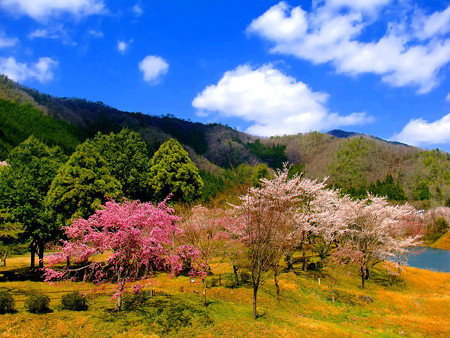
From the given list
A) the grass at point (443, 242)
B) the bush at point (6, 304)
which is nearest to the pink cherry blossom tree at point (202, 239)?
the bush at point (6, 304)

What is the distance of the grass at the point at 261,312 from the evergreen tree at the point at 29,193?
351cm

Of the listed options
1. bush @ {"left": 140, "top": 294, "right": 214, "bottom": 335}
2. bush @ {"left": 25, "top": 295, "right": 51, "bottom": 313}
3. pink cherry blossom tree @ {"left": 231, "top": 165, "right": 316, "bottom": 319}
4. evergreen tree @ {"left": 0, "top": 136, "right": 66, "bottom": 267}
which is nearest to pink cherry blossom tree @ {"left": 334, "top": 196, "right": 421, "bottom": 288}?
pink cherry blossom tree @ {"left": 231, "top": 165, "right": 316, "bottom": 319}

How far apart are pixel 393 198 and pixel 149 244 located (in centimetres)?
10001

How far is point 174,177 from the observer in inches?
1467

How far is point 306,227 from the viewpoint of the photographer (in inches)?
1098

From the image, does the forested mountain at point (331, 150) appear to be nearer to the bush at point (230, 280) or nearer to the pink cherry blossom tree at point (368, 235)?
the pink cherry blossom tree at point (368, 235)

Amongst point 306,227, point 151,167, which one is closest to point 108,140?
point 151,167

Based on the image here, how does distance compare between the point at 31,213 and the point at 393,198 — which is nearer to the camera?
the point at 31,213

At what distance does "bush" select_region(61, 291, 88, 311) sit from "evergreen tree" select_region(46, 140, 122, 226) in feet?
24.7

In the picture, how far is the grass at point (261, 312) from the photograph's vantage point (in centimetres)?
1298

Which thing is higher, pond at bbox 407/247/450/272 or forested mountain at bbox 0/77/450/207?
forested mountain at bbox 0/77/450/207

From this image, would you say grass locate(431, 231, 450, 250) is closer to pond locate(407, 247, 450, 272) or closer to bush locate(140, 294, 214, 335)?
pond locate(407, 247, 450, 272)

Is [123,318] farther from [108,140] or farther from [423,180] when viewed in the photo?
[423,180]

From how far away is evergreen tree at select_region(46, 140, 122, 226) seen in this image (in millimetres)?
21828
